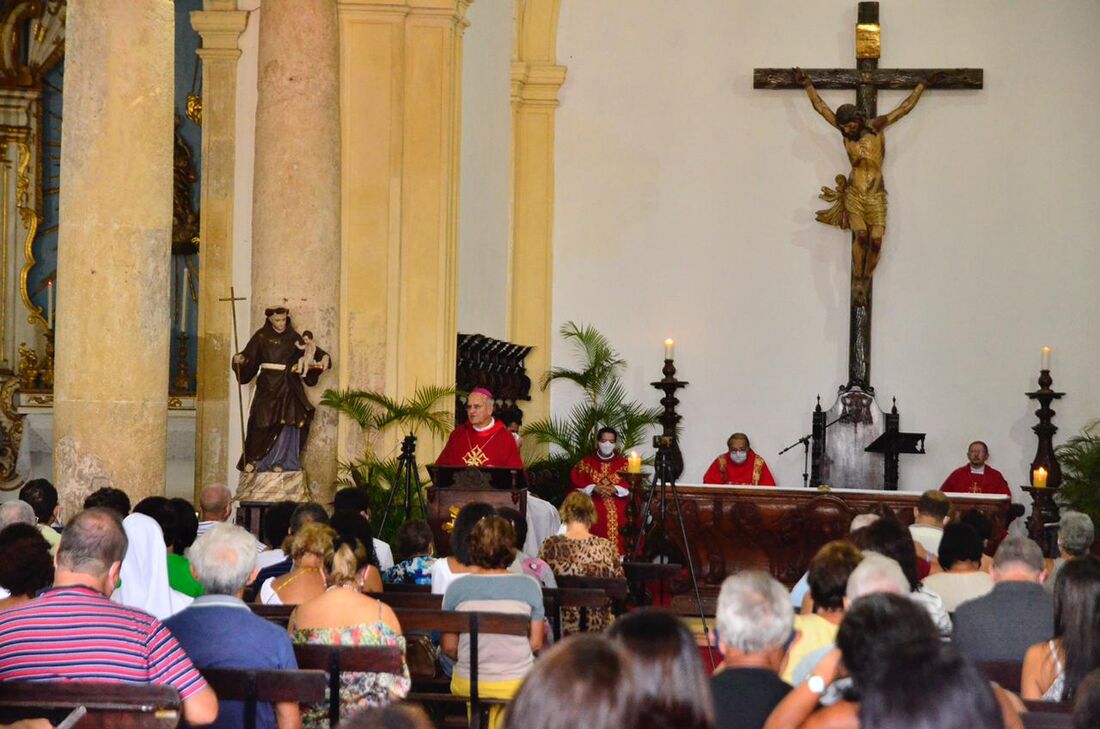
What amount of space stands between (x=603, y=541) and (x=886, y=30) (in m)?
10.5

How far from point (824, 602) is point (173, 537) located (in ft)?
9.85

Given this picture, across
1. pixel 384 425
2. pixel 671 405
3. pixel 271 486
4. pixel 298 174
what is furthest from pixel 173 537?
pixel 671 405

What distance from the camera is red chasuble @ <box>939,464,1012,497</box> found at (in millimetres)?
15602

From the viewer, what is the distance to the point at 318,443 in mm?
11922

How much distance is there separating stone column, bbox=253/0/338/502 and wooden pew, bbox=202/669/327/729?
22.4ft

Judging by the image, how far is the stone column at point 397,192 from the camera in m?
13.4

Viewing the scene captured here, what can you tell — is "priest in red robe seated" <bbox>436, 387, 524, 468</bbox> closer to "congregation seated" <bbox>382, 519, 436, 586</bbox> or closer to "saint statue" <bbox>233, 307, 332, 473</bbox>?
"saint statue" <bbox>233, 307, 332, 473</bbox>

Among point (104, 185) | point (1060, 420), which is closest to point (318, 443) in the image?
point (104, 185)

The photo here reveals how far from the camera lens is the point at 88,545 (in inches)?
182

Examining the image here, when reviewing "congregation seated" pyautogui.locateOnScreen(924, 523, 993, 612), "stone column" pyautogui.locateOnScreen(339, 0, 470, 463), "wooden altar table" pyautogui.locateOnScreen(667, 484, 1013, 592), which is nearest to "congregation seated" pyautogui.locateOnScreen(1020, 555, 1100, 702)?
"congregation seated" pyautogui.locateOnScreen(924, 523, 993, 612)

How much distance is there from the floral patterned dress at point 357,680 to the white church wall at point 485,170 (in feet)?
28.9

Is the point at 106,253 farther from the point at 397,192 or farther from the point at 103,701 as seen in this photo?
the point at 103,701

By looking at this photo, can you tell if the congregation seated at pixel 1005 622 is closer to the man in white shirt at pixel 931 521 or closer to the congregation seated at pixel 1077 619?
the congregation seated at pixel 1077 619

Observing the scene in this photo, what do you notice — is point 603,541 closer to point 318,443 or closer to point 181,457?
point 318,443
